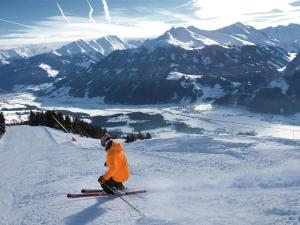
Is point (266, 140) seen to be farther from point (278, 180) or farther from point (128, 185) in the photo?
point (128, 185)

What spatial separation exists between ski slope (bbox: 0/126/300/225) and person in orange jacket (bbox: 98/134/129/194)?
22.5 inches

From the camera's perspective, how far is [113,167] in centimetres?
1500

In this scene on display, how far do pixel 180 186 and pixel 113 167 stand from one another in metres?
3.13

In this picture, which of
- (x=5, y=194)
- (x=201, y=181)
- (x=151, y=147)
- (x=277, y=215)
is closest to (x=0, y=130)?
(x=151, y=147)

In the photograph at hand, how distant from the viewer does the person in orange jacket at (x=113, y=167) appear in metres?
14.9

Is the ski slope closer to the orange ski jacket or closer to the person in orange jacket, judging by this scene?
the person in orange jacket

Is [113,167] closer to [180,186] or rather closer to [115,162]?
[115,162]

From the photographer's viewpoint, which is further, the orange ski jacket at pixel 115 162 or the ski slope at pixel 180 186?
the orange ski jacket at pixel 115 162

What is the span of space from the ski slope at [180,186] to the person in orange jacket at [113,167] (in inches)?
Result: 22.5

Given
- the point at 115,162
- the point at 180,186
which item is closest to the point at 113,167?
the point at 115,162

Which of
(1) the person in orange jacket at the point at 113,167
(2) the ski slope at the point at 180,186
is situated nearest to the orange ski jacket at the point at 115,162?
(1) the person in orange jacket at the point at 113,167

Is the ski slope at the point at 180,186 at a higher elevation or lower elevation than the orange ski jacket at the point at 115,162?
lower

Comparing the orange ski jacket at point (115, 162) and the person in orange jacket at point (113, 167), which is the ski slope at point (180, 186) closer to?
the person in orange jacket at point (113, 167)

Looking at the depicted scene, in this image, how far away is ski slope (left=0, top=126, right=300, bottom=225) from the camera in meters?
12.9
